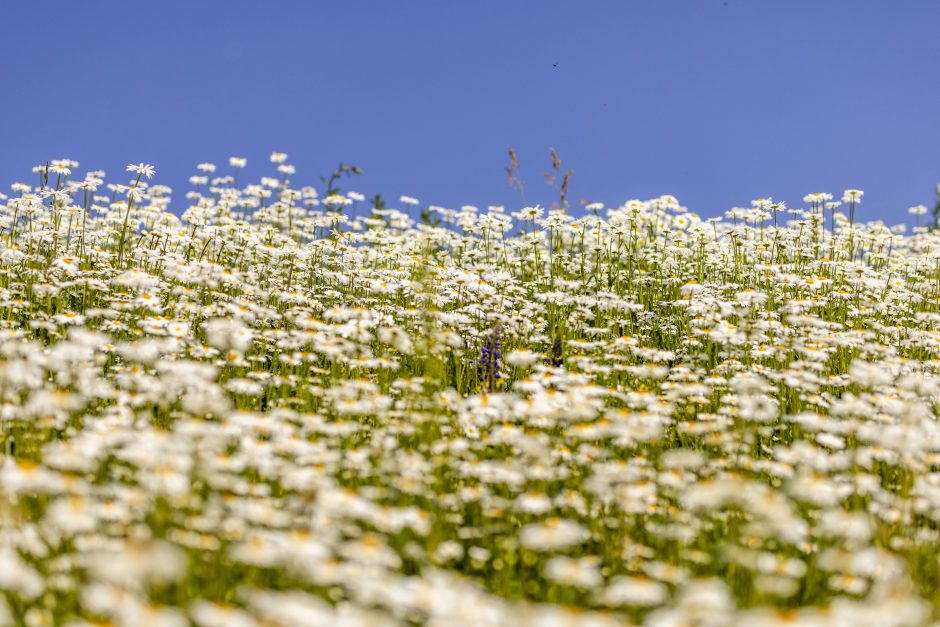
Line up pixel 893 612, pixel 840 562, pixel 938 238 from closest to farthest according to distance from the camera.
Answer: pixel 893 612, pixel 840 562, pixel 938 238

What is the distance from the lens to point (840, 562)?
2.87m

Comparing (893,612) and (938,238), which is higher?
(938,238)

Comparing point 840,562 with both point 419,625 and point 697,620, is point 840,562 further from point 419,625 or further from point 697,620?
point 419,625

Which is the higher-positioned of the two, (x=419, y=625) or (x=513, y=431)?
(x=513, y=431)

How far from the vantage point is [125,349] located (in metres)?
4.88

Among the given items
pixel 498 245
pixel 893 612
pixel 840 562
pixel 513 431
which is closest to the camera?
pixel 893 612

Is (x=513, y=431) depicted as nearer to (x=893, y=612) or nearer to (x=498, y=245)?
(x=893, y=612)

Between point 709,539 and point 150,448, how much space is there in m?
2.82

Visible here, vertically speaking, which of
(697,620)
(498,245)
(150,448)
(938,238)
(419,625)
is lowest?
(419,625)

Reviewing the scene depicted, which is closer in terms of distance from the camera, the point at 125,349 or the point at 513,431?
the point at 513,431

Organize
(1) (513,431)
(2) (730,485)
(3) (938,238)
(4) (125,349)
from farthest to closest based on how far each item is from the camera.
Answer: (3) (938,238) < (4) (125,349) < (1) (513,431) < (2) (730,485)

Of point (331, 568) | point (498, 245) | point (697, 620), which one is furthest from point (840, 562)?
point (498, 245)

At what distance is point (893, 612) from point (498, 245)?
906 cm

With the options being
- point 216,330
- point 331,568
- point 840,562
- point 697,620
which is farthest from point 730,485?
A: point 216,330
